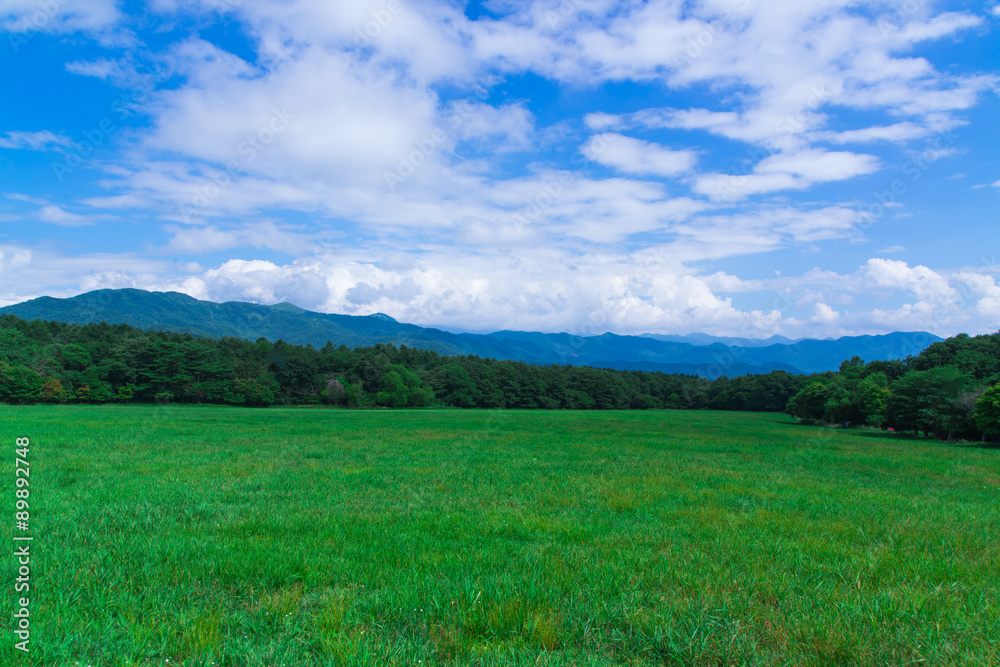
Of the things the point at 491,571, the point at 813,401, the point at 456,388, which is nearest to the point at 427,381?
the point at 456,388

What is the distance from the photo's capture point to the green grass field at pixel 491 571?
172 inches

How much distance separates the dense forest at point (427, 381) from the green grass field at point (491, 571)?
4053 cm

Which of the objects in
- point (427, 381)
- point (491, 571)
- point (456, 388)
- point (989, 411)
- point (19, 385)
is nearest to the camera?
point (491, 571)

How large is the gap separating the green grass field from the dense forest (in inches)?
1596

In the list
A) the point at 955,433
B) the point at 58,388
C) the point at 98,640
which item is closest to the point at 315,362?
the point at 58,388

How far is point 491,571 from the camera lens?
20.2ft

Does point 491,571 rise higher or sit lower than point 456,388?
higher

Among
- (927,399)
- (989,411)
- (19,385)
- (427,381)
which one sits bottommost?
Result: (427,381)

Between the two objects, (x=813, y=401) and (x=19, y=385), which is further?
(x=813, y=401)

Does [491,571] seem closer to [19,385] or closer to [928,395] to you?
[928,395]

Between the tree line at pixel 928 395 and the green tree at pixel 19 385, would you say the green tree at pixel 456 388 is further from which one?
the green tree at pixel 19 385

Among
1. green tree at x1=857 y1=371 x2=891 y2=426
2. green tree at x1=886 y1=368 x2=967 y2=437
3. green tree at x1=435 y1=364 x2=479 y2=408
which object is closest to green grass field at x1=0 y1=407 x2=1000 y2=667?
green tree at x1=886 y1=368 x2=967 y2=437

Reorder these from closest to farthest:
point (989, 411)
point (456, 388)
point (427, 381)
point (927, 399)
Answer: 1. point (989, 411)
2. point (927, 399)
3. point (427, 381)
4. point (456, 388)

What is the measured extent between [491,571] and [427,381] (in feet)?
389
